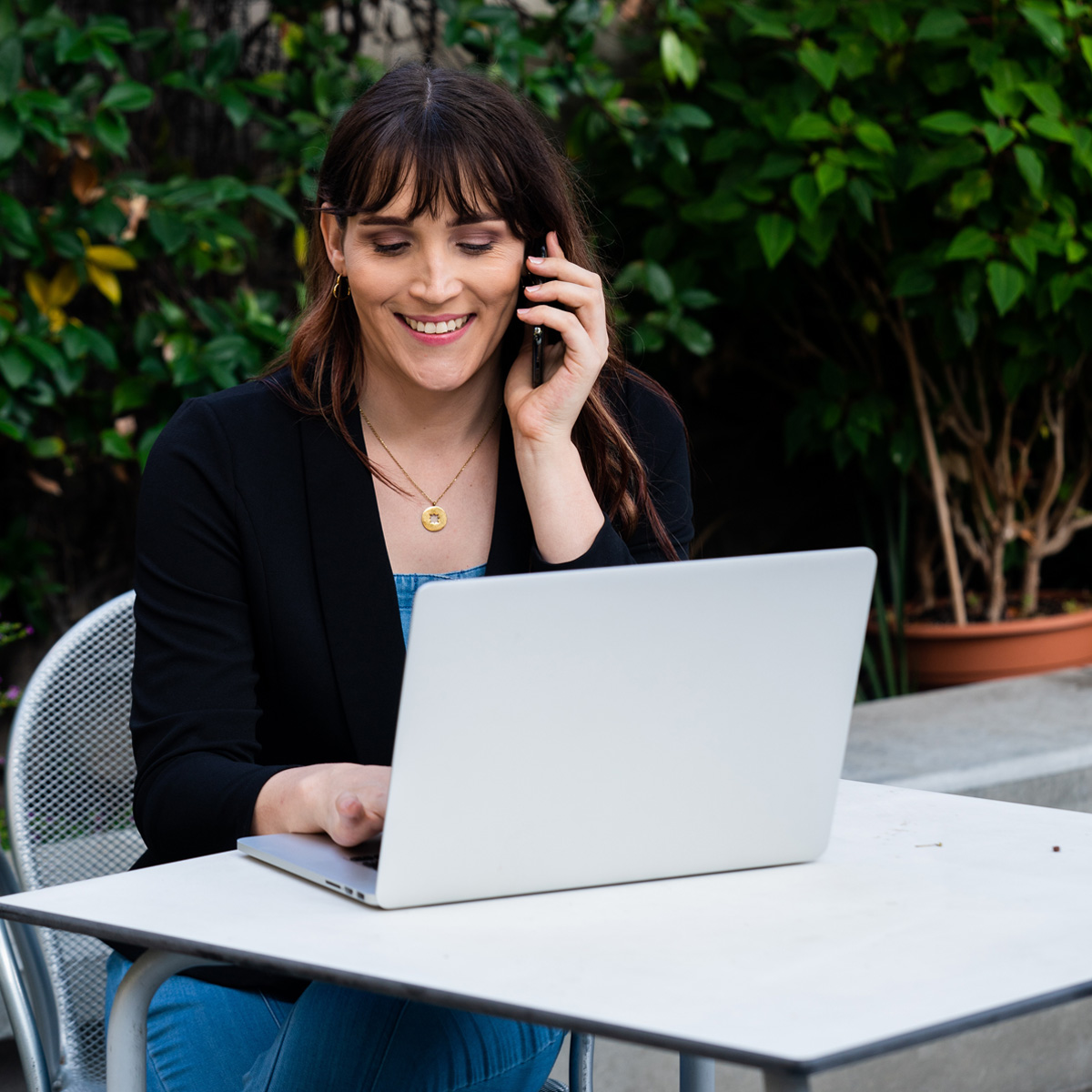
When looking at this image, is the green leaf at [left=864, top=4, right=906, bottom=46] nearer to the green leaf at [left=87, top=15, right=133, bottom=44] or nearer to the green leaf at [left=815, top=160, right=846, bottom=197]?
the green leaf at [left=815, top=160, right=846, bottom=197]

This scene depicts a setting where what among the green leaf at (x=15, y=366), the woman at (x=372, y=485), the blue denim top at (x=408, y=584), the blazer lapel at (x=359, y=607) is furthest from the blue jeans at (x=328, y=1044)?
the green leaf at (x=15, y=366)

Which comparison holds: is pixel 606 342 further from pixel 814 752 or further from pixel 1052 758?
pixel 1052 758

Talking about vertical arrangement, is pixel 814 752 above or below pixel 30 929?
above

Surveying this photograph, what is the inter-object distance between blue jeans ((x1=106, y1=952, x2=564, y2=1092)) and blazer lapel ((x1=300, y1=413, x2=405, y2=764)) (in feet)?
0.97

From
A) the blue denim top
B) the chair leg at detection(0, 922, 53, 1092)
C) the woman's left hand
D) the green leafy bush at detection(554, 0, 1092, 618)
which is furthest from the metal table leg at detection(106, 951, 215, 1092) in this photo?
the green leafy bush at detection(554, 0, 1092, 618)

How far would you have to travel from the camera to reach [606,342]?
5.12ft

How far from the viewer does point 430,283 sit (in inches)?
57.8

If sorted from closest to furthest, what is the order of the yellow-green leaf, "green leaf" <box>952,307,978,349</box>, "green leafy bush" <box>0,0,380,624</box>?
"green leafy bush" <box>0,0,380,624</box>, the yellow-green leaf, "green leaf" <box>952,307,978,349</box>

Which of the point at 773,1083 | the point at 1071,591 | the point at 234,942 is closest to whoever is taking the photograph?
the point at 773,1083

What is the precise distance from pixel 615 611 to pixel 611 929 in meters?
0.21

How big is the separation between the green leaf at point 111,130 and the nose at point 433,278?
102 cm

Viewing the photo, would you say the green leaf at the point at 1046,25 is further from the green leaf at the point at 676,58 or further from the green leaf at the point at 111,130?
the green leaf at the point at 111,130

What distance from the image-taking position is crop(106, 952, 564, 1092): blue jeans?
1098 millimetres

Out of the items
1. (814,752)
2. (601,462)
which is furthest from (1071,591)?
(814,752)
